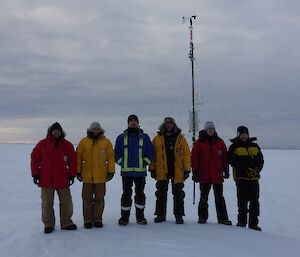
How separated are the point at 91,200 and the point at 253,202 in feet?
9.39

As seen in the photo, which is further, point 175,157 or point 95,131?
point 175,157

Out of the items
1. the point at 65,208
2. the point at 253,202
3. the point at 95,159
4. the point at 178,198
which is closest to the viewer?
the point at 65,208

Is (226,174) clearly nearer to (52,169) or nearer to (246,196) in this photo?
(246,196)

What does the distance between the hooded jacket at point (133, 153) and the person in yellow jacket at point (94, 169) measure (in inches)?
6.4

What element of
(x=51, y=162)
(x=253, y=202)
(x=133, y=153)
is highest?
(x=133, y=153)

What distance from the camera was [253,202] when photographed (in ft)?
25.0

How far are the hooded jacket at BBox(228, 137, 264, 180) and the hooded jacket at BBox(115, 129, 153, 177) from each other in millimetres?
1545

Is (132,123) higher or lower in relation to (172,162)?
higher

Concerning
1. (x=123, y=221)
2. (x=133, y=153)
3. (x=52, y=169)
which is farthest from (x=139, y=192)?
(x=52, y=169)

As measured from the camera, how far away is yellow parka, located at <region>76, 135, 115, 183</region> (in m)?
6.89

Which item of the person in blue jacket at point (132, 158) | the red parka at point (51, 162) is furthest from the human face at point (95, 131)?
the red parka at point (51, 162)

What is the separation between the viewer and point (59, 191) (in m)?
6.79

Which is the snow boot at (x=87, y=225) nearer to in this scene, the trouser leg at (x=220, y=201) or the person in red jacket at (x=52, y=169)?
the person in red jacket at (x=52, y=169)

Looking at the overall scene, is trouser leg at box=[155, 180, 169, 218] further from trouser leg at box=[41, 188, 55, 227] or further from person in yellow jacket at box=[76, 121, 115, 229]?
trouser leg at box=[41, 188, 55, 227]
